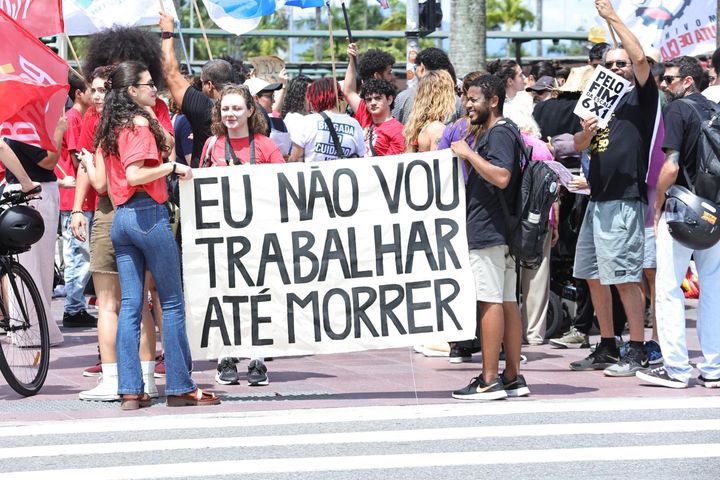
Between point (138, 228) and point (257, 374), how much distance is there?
1.64 m

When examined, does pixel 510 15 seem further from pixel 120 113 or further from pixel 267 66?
pixel 120 113

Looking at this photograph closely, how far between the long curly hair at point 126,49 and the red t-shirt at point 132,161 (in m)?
1.06

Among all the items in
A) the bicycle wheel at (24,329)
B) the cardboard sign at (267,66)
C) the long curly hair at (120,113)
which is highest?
the cardboard sign at (267,66)

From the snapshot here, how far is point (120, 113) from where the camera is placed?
7.84 meters

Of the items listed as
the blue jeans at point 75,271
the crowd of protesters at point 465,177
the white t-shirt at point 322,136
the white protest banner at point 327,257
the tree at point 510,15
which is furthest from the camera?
the tree at point 510,15

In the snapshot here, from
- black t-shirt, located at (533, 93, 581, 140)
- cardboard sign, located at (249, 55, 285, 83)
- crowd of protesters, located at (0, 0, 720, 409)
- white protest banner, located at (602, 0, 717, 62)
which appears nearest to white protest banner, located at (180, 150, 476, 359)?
crowd of protesters, located at (0, 0, 720, 409)

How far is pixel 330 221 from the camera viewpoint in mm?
8367

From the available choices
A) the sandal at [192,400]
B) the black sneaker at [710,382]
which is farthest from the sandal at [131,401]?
the black sneaker at [710,382]

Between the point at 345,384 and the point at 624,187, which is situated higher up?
the point at 624,187

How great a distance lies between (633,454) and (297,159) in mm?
4526

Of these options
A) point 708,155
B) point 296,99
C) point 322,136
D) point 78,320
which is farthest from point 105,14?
point 708,155

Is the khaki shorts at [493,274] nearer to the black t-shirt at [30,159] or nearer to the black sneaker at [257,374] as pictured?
the black sneaker at [257,374]

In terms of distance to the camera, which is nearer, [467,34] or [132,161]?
[132,161]

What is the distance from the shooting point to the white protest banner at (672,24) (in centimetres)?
1623
